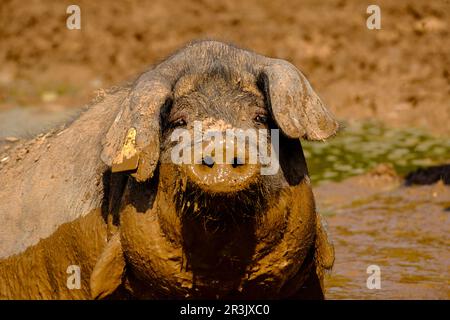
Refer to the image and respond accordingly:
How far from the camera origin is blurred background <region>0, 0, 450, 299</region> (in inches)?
403

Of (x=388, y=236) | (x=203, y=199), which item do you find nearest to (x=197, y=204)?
(x=203, y=199)

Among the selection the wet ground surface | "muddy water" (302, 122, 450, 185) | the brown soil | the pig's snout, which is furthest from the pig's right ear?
the brown soil

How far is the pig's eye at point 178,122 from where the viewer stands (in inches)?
250

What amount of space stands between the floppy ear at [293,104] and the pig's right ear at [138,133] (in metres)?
0.55

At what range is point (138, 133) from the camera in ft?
20.5

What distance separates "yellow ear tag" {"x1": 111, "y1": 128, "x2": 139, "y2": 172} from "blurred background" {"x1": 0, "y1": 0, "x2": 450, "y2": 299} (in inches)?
81.0

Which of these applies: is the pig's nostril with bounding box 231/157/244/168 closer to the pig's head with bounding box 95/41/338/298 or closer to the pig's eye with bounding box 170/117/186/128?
the pig's head with bounding box 95/41/338/298

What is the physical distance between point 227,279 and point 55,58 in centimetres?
1250

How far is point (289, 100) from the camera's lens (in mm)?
6359

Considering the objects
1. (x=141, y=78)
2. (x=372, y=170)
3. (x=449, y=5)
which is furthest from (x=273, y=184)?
(x=449, y=5)

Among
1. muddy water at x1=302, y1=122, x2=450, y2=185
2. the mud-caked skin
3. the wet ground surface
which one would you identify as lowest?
the wet ground surface

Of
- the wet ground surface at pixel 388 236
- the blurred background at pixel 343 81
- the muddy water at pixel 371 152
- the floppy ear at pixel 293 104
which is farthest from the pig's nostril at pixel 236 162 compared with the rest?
the muddy water at pixel 371 152

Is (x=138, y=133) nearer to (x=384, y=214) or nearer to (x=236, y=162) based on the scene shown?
(x=236, y=162)

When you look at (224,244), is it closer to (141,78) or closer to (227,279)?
(227,279)
